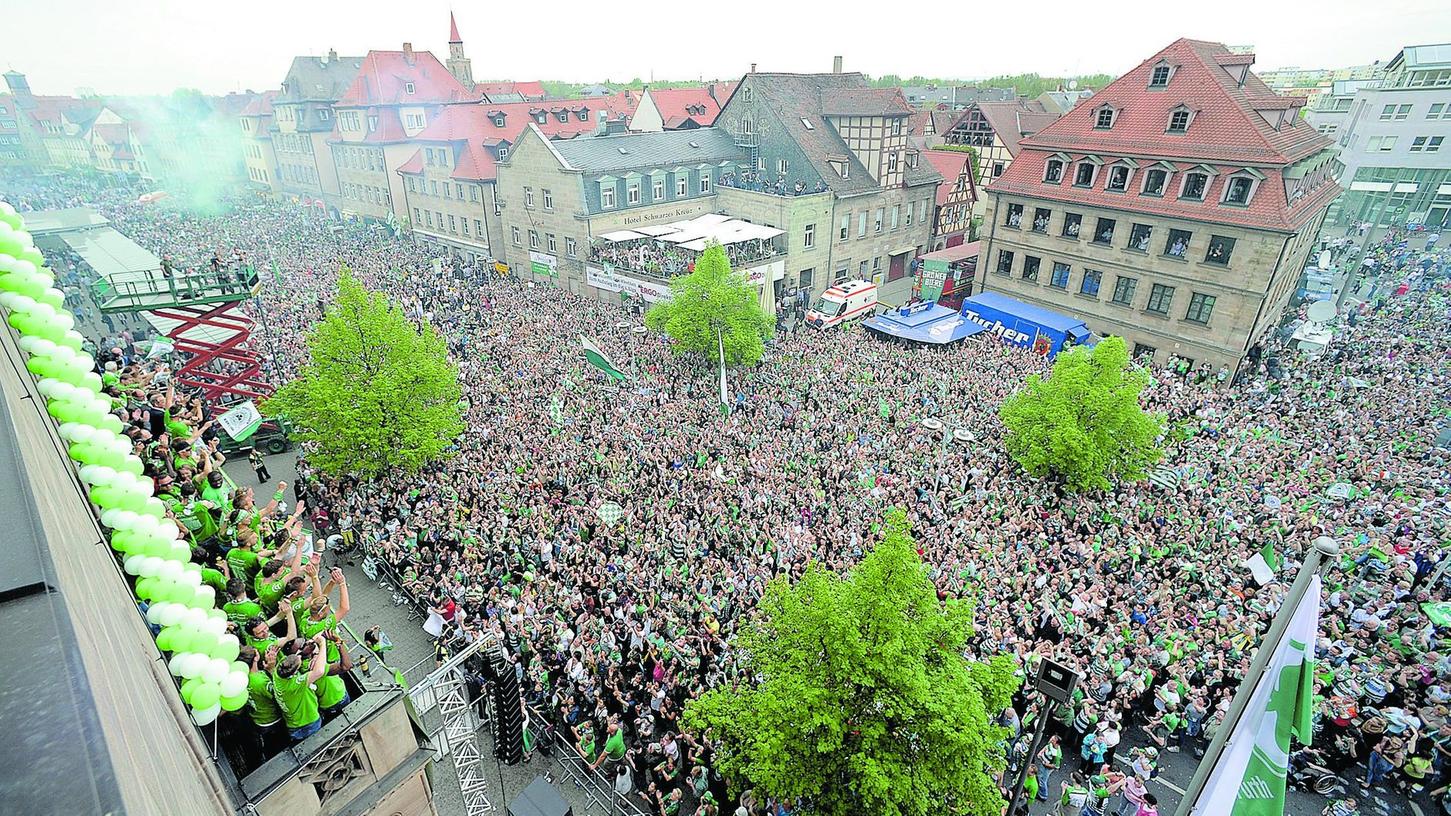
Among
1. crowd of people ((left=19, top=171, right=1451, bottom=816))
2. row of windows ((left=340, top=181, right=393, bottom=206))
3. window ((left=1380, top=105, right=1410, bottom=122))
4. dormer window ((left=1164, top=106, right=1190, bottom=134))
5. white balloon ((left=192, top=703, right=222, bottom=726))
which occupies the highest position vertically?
window ((left=1380, top=105, right=1410, bottom=122))

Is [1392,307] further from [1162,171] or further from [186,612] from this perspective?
[186,612]

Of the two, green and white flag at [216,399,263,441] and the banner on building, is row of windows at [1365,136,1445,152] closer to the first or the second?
the banner on building

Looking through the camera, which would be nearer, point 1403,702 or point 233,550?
point 233,550

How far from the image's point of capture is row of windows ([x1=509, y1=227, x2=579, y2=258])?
3919 centimetres

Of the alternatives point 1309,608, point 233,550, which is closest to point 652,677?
point 233,550

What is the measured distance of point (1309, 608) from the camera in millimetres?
6398

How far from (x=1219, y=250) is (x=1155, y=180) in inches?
163

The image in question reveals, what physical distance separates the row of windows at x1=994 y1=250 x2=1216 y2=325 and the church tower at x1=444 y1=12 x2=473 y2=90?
5411 cm

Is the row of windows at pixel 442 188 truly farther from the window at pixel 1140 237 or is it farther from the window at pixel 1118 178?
the window at pixel 1140 237

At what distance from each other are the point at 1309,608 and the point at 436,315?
1322 inches

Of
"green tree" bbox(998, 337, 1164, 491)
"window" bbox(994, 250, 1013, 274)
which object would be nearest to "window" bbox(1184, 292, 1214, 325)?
"window" bbox(994, 250, 1013, 274)

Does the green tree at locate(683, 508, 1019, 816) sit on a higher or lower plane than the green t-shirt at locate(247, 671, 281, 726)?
lower

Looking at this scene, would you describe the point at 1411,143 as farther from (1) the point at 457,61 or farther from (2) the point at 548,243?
(1) the point at 457,61

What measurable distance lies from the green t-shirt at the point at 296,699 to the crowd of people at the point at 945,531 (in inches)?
245
